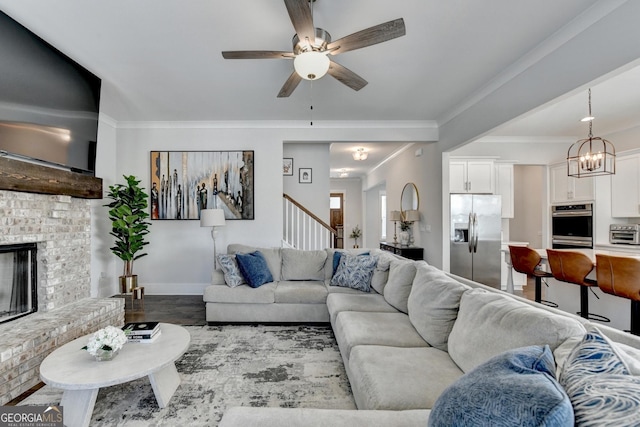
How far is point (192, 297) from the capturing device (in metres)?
4.65

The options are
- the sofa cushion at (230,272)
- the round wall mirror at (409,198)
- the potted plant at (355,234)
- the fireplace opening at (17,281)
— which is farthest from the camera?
the potted plant at (355,234)

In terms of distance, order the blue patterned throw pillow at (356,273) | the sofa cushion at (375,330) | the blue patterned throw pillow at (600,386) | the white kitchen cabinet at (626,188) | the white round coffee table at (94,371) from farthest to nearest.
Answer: the white kitchen cabinet at (626,188)
the blue patterned throw pillow at (356,273)
the sofa cushion at (375,330)
the white round coffee table at (94,371)
the blue patterned throw pillow at (600,386)

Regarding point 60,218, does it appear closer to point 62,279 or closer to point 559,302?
point 62,279

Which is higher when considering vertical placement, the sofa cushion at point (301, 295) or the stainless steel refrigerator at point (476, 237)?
the stainless steel refrigerator at point (476, 237)

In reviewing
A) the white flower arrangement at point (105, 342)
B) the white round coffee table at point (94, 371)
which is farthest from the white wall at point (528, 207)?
the white flower arrangement at point (105, 342)

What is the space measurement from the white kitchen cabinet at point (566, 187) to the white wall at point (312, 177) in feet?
13.1

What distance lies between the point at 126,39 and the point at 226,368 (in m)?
2.82

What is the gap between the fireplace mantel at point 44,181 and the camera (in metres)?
2.28

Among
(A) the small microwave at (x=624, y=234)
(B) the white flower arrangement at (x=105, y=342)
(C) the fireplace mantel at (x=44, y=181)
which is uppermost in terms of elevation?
(C) the fireplace mantel at (x=44, y=181)

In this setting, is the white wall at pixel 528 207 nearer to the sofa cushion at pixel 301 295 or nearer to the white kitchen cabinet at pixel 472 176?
the white kitchen cabinet at pixel 472 176

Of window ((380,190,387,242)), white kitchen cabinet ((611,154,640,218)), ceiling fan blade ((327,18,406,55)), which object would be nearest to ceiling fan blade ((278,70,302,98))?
ceiling fan blade ((327,18,406,55))

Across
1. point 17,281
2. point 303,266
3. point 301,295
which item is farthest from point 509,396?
point 17,281

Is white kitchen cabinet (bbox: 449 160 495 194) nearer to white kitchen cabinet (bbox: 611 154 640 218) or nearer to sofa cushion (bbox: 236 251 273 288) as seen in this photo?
white kitchen cabinet (bbox: 611 154 640 218)

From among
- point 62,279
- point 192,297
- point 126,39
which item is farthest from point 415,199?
point 62,279
